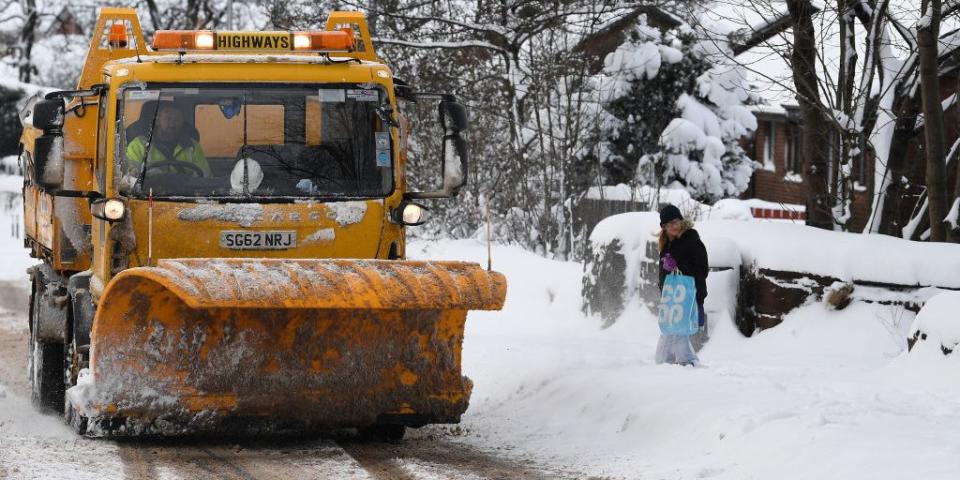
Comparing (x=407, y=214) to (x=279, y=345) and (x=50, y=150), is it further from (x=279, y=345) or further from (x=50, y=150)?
(x=50, y=150)

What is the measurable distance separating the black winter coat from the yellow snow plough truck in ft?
6.64

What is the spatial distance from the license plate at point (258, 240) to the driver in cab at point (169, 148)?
1.33 feet

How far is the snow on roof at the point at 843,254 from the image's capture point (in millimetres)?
10445

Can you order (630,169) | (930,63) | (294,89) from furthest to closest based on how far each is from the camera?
(630,169) → (930,63) → (294,89)

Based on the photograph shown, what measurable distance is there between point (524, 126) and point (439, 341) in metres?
13.1

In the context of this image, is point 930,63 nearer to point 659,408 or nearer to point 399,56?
point 659,408

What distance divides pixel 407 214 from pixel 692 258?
2.42 meters

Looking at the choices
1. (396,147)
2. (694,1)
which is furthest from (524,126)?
(396,147)

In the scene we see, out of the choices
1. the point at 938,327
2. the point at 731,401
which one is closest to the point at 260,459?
the point at 731,401

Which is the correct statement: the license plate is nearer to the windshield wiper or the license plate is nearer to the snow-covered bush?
the windshield wiper

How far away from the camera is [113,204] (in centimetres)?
779

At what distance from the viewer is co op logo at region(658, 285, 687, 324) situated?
31.9 ft

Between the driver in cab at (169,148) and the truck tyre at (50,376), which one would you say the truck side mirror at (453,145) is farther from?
the truck tyre at (50,376)

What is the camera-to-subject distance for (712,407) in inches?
299
